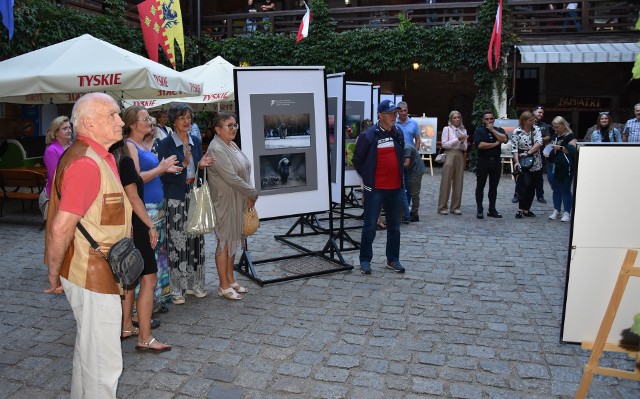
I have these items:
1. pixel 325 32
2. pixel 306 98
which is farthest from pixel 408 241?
pixel 325 32

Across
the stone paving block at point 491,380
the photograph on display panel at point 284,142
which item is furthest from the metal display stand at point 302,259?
the stone paving block at point 491,380

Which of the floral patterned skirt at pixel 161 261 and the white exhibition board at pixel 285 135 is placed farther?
the white exhibition board at pixel 285 135

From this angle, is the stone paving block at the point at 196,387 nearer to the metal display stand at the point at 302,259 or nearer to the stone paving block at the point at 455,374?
the stone paving block at the point at 455,374

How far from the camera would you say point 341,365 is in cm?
398

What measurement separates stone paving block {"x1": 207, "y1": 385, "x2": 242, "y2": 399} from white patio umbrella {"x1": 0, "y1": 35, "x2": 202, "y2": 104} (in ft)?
13.2

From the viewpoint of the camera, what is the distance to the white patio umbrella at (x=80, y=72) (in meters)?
6.28

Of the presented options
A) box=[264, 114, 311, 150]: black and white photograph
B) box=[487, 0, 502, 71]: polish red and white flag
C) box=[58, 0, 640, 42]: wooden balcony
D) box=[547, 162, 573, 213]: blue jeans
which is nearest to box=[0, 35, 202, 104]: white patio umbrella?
box=[264, 114, 311, 150]: black and white photograph

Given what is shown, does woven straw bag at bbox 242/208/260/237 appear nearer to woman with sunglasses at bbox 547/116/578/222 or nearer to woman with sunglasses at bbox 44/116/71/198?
woman with sunglasses at bbox 44/116/71/198

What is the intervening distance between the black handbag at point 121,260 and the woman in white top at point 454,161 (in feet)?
24.6

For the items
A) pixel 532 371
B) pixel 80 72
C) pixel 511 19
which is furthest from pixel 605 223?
pixel 511 19

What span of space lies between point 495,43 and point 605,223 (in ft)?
44.2

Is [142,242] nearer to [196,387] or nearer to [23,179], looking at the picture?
[196,387]

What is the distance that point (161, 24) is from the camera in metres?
9.11

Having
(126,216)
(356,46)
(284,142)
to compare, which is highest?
(356,46)
